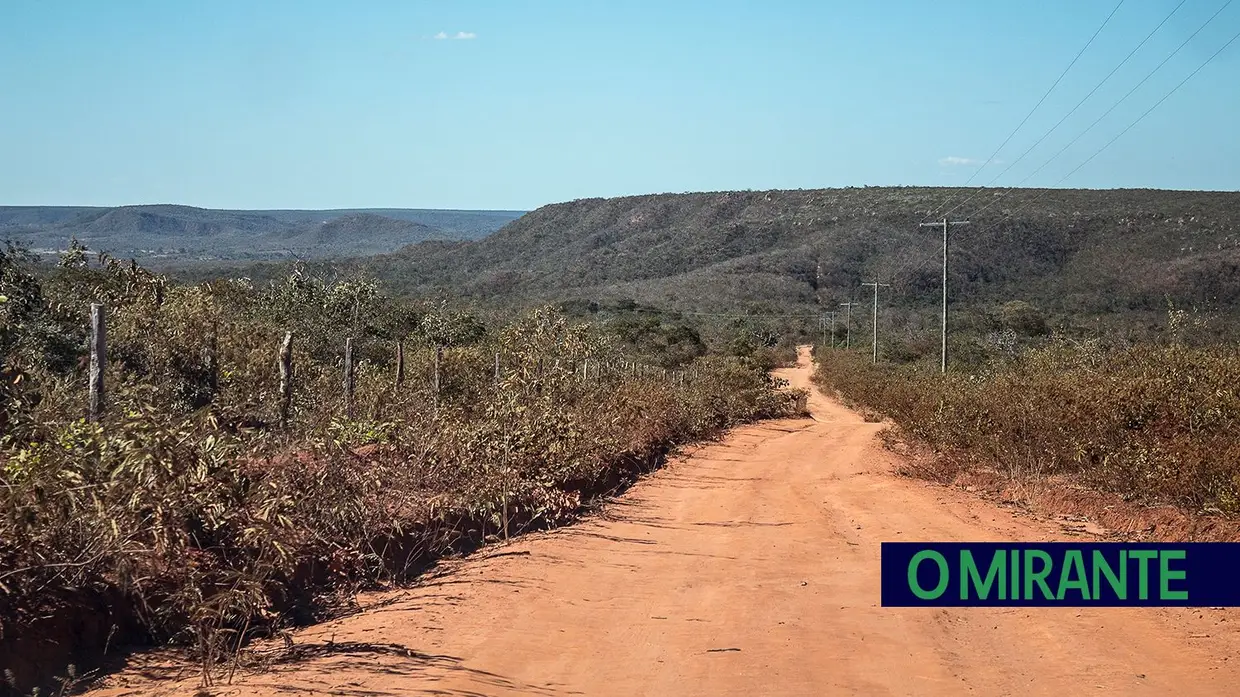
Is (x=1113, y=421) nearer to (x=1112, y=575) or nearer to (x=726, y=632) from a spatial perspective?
(x=1112, y=575)

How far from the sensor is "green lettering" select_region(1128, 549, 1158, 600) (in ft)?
31.6

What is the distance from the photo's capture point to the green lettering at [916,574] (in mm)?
9289

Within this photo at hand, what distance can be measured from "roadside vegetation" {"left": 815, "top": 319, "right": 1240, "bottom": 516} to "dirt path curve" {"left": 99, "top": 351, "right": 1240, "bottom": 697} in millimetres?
1454

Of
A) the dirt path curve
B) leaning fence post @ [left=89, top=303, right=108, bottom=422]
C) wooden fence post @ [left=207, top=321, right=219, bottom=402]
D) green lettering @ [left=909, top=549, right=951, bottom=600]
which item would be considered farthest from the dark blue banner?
wooden fence post @ [left=207, top=321, right=219, bottom=402]

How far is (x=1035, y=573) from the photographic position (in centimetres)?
967

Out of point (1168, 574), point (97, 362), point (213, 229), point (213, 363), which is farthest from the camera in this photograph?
point (213, 229)

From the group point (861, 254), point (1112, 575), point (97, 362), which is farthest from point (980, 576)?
point (861, 254)

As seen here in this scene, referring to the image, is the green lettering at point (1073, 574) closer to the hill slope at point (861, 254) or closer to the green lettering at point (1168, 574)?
the green lettering at point (1168, 574)

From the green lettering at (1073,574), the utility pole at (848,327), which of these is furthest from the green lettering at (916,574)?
the utility pole at (848,327)

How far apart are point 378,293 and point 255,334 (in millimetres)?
9805

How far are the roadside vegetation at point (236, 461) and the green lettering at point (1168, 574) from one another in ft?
20.8

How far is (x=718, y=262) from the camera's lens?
95.3m

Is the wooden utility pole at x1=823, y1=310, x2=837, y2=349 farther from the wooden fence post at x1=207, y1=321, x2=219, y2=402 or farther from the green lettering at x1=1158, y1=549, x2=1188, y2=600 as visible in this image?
the green lettering at x1=1158, y1=549, x2=1188, y2=600

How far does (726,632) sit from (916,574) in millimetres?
2218
